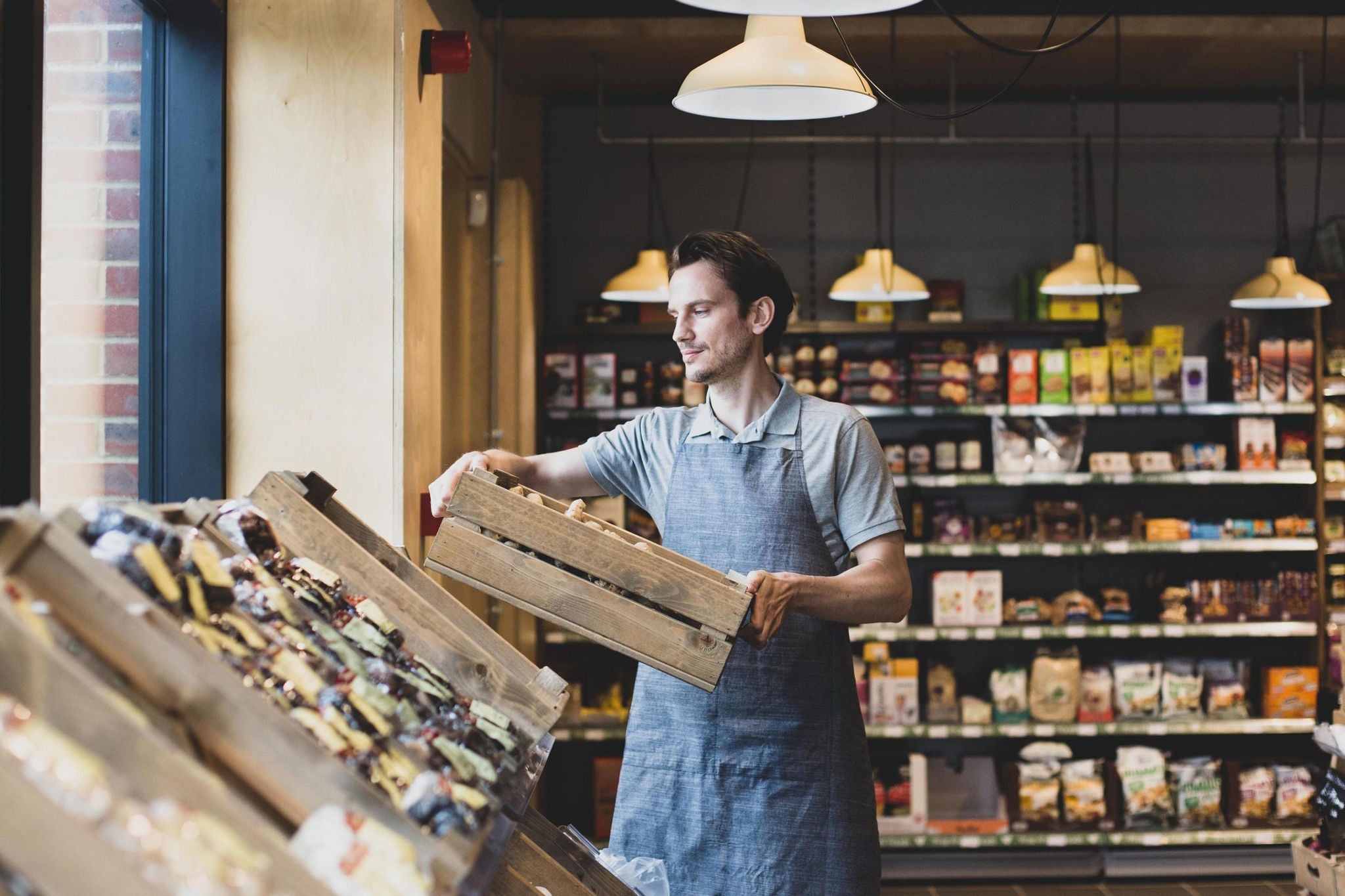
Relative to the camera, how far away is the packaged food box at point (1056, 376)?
5.10m

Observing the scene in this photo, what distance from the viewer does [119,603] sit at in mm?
958

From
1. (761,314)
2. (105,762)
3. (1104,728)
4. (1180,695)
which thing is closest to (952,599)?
(1104,728)

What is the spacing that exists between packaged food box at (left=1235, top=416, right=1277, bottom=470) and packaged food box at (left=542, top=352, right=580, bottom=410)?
2.92 meters

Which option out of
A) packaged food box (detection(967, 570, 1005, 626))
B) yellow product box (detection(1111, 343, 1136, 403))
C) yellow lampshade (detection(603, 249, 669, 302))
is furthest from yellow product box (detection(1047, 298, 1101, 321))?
yellow lampshade (detection(603, 249, 669, 302))

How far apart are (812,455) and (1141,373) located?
11.1ft

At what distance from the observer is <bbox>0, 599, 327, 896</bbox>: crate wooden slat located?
0.75 m

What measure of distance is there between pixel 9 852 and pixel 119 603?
0.82 ft

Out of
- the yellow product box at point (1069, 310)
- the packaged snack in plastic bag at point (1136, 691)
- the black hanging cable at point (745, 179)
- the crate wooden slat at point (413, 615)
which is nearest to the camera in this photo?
the crate wooden slat at point (413, 615)

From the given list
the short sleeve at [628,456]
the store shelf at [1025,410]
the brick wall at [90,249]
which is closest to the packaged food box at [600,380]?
the store shelf at [1025,410]

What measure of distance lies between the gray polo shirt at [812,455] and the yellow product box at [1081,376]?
10.0ft

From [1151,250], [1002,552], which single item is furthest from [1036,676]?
A: [1151,250]

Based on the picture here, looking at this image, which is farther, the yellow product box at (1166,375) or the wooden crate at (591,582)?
the yellow product box at (1166,375)

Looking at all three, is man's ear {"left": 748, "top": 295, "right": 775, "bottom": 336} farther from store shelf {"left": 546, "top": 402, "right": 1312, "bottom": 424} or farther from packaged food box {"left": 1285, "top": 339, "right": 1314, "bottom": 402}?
packaged food box {"left": 1285, "top": 339, "right": 1314, "bottom": 402}

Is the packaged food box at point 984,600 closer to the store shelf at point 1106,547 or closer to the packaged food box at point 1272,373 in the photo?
the store shelf at point 1106,547
